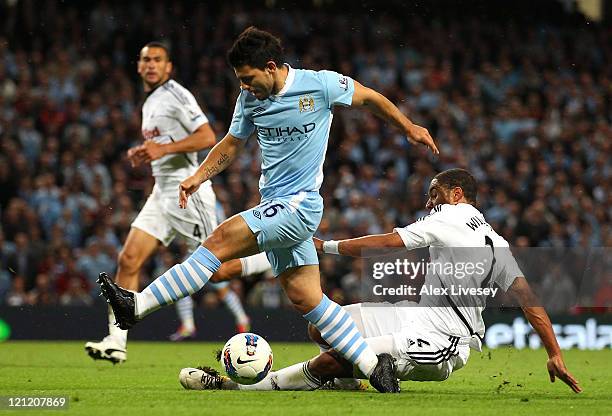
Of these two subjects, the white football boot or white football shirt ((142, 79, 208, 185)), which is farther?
white football shirt ((142, 79, 208, 185))

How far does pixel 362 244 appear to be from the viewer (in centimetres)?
663

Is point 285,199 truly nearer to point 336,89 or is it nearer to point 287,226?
point 287,226

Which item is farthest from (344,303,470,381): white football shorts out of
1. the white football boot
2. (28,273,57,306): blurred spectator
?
(28,273,57,306): blurred spectator

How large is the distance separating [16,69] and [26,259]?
3.84m

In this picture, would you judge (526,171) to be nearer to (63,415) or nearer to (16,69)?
(16,69)

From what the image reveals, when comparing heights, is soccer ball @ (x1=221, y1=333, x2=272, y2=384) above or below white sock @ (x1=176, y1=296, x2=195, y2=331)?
above

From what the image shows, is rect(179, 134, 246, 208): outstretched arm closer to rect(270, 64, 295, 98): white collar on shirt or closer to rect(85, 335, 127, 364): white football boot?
rect(270, 64, 295, 98): white collar on shirt

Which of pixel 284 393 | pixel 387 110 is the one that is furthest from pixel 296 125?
pixel 284 393

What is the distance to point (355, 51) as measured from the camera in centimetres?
1919

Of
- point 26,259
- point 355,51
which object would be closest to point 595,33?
point 355,51

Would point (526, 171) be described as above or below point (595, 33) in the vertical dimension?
below

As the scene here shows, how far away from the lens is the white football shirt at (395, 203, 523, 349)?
258 inches

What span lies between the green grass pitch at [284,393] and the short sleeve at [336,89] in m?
1.74

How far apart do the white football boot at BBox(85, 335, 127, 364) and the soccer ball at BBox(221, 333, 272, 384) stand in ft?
7.23
